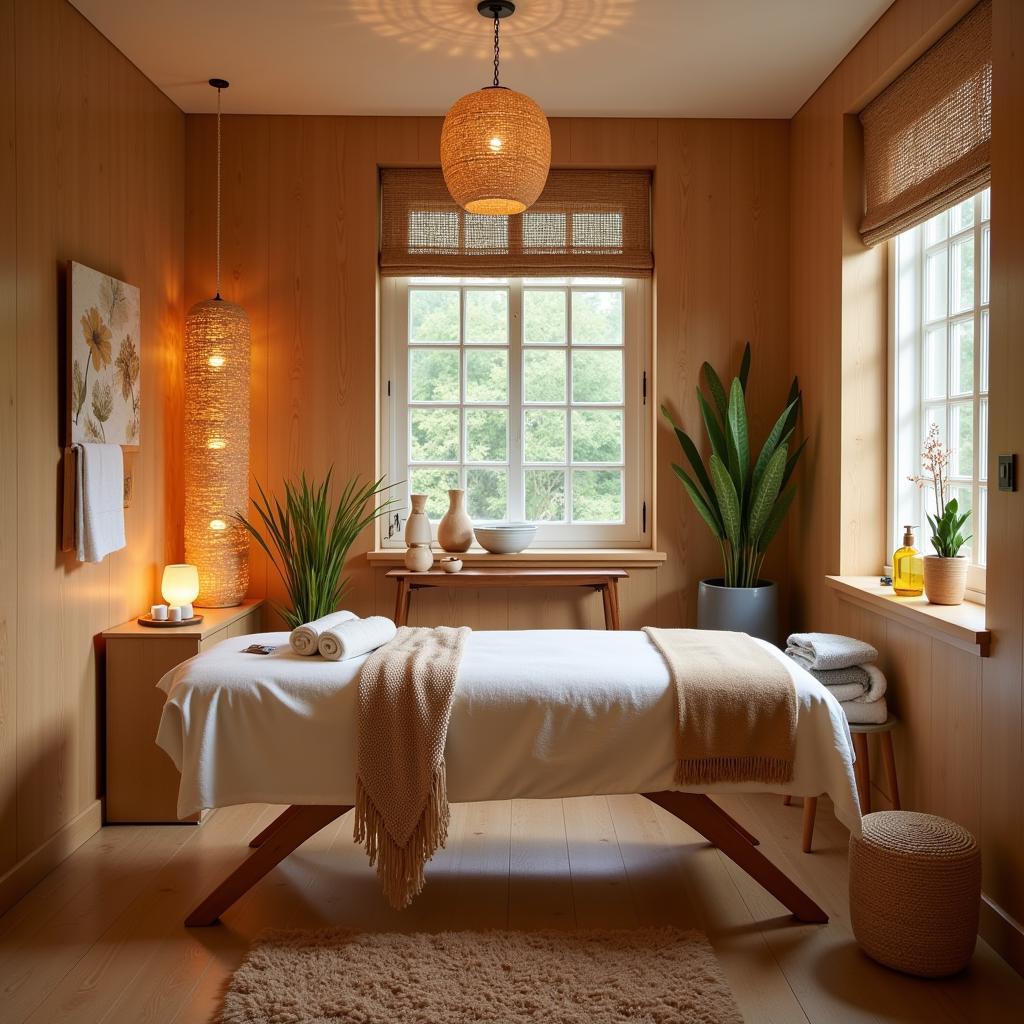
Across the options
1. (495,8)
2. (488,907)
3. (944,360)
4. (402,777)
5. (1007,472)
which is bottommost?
(488,907)

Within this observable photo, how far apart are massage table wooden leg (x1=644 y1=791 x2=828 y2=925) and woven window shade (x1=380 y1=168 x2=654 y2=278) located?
2.50 meters

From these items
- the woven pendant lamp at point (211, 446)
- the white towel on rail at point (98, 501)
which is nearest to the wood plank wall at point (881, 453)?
the woven pendant lamp at point (211, 446)

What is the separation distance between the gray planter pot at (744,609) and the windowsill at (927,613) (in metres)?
0.39

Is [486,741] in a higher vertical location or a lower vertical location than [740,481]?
lower

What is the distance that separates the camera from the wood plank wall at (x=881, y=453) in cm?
247

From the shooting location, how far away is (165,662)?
3.41 meters

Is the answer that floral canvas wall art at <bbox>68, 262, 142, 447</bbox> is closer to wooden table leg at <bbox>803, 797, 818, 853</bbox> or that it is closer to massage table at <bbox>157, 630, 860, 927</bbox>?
massage table at <bbox>157, 630, 860, 927</bbox>

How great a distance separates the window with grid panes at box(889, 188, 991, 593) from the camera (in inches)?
117

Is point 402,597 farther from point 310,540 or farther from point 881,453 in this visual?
point 881,453

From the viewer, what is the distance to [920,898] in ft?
7.66

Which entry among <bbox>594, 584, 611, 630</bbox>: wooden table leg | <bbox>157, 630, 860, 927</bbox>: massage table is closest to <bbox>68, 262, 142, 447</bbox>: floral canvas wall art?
<bbox>157, 630, 860, 927</bbox>: massage table

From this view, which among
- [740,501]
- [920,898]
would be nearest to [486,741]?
[920,898]

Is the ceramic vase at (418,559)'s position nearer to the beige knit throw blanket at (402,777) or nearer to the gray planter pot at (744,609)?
the gray planter pot at (744,609)

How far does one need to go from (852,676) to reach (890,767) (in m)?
0.30
